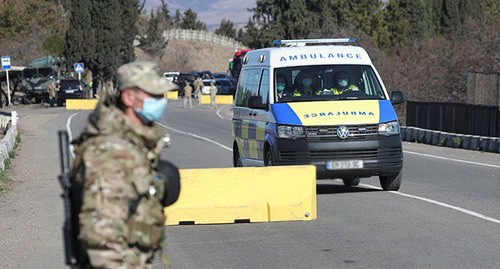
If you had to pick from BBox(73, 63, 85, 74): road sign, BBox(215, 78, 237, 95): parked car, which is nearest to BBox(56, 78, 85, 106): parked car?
BBox(73, 63, 85, 74): road sign

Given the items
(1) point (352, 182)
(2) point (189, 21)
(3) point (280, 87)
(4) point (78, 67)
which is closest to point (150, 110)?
(3) point (280, 87)

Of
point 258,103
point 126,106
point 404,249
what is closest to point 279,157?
point 258,103

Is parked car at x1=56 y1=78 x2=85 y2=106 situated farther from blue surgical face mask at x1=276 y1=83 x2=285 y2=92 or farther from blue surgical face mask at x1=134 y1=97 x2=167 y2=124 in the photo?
blue surgical face mask at x1=134 y1=97 x2=167 y2=124

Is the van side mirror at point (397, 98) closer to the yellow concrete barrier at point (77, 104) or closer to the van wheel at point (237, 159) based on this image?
the van wheel at point (237, 159)

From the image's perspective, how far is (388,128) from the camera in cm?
1588

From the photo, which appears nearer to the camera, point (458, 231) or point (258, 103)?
point (458, 231)

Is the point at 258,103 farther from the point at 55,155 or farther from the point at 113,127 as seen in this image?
the point at 55,155

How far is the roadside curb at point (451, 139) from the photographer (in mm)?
26094

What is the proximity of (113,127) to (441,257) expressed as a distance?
617cm

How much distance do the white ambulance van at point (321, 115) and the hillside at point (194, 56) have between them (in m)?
103

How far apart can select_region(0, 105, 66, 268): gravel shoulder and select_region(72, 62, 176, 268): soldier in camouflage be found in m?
6.20

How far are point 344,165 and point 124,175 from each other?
10.9 metres

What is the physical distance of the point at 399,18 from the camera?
82.4 m

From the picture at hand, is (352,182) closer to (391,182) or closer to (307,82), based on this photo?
(391,182)
